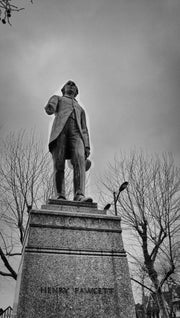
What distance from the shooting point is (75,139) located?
227 inches

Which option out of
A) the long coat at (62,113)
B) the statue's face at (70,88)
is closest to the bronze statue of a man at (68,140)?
the long coat at (62,113)

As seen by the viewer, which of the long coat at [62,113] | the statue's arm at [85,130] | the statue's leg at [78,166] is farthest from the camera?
the statue's arm at [85,130]

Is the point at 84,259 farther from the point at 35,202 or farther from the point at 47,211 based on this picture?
the point at 35,202

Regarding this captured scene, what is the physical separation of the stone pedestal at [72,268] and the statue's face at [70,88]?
300 centimetres

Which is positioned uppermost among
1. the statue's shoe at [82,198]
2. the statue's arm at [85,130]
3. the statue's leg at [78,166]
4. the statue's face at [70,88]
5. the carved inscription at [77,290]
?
the statue's face at [70,88]

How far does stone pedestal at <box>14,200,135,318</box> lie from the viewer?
3.63 m

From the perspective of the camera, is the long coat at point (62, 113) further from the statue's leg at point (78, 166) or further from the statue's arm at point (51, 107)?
the statue's leg at point (78, 166)

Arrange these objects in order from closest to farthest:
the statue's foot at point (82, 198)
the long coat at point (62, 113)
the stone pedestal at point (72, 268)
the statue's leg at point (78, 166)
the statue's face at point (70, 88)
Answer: the stone pedestal at point (72, 268)
the statue's foot at point (82, 198)
the statue's leg at point (78, 166)
the long coat at point (62, 113)
the statue's face at point (70, 88)

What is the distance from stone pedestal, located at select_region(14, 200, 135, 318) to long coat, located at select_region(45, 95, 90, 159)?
1728mm

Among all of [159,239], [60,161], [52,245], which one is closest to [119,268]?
[52,245]

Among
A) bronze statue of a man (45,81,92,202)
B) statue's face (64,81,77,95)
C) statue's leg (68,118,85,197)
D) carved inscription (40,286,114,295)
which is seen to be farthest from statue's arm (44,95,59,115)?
carved inscription (40,286,114,295)

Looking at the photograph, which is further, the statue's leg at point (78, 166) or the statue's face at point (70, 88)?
the statue's face at point (70, 88)

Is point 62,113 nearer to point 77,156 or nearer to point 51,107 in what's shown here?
point 51,107

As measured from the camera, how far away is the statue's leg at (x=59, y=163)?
551cm
